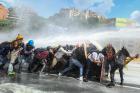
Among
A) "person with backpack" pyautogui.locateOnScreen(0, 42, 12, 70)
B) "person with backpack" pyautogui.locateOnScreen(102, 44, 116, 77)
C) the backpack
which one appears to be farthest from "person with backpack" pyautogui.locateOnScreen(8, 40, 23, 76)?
"person with backpack" pyautogui.locateOnScreen(102, 44, 116, 77)

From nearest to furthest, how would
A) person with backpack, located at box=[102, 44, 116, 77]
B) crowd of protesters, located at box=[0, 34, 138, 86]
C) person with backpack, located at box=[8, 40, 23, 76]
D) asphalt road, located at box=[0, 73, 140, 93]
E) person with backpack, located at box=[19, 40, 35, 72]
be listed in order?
asphalt road, located at box=[0, 73, 140, 93], person with backpack, located at box=[102, 44, 116, 77], crowd of protesters, located at box=[0, 34, 138, 86], person with backpack, located at box=[8, 40, 23, 76], person with backpack, located at box=[19, 40, 35, 72]

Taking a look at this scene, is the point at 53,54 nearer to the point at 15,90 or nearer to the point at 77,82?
the point at 77,82

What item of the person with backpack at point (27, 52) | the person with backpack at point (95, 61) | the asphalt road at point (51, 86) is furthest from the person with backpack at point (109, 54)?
the person with backpack at point (27, 52)

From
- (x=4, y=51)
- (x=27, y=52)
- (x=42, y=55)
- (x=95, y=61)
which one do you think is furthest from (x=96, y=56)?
(x=4, y=51)

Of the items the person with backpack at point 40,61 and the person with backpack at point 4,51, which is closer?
the person with backpack at point 4,51

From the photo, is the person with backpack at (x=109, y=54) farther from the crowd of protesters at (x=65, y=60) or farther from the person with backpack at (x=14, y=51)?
the person with backpack at (x=14, y=51)

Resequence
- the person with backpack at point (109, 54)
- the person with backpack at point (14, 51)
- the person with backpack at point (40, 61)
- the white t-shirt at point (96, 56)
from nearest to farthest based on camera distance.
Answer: the person with backpack at point (109, 54) < the white t-shirt at point (96, 56) < the person with backpack at point (14, 51) < the person with backpack at point (40, 61)

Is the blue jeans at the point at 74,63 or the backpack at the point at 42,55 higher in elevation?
the backpack at the point at 42,55

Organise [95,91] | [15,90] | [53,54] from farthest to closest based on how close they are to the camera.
A: [53,54]
[95,91]
[15,90]

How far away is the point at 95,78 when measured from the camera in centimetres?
1598

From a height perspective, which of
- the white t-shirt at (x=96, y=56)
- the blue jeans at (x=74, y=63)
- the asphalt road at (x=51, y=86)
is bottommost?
the asphalt road at (x=51, y=86)

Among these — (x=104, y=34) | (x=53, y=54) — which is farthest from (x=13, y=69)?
(x=104, y=34)

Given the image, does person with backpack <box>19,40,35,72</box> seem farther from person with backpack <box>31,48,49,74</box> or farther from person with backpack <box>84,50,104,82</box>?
person with backpack <box>84,50,104,82</box>

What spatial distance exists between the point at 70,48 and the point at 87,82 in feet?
9.61
